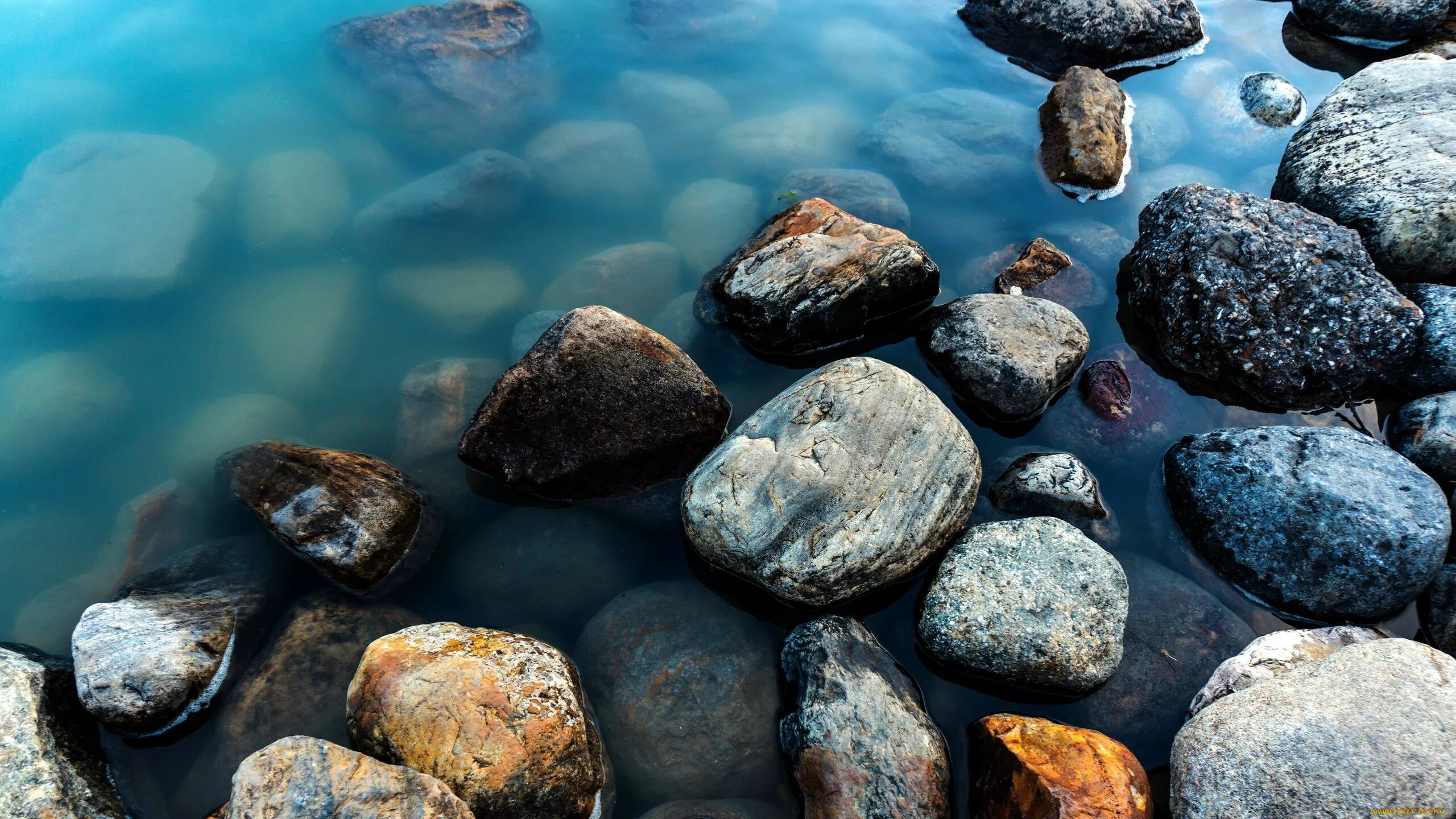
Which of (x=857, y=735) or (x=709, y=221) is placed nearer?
(x=857, y=735)

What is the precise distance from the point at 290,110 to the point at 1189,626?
8557 millimetres

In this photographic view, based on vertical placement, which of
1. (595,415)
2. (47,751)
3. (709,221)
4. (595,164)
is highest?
→ (595,164)

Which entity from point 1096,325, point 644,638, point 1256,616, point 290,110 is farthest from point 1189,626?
point 290,110

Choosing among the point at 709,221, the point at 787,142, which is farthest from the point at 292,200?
the point at 787,142

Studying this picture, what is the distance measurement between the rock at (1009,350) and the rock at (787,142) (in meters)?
2.66

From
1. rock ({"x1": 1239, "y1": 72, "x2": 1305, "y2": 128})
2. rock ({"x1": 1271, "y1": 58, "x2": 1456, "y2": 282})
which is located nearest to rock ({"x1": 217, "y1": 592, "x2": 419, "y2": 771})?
rock ({"x1": 1271, "y1": 58, "x2": 1456, "y2": 282})

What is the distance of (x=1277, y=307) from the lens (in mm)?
4656

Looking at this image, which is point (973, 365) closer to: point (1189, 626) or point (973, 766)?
point (1189, 626)

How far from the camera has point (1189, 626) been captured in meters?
3.79

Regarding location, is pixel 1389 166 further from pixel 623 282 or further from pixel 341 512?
pixel 341 512

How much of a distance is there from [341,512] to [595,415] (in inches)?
58.0

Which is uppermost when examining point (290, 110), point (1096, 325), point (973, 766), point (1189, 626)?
point (290, 110)

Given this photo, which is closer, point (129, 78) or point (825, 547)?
point (825, 547)

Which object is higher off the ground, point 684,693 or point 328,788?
point 328,788
